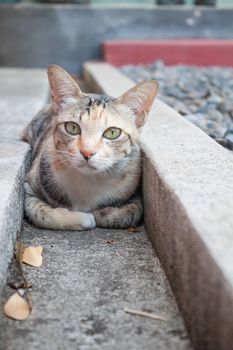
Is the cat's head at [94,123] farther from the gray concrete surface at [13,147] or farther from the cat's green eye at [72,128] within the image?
the gray concrete surface at [13,147]

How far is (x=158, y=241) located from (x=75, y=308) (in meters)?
0.54

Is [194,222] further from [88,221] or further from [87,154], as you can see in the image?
[88,221]

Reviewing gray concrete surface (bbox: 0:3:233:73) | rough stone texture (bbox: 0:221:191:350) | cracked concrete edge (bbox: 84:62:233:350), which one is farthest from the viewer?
gray concrete surface (bbox: 0:3:233:73)

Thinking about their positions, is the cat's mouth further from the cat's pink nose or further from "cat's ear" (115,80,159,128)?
"cat's ear" (115,80,159,128)

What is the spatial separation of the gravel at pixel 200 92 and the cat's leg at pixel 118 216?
90cm

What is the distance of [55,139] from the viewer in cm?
267

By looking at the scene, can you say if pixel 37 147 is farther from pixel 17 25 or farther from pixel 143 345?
pixel 17 25

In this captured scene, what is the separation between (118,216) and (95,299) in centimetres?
73

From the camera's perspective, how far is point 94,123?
2520 millimetres

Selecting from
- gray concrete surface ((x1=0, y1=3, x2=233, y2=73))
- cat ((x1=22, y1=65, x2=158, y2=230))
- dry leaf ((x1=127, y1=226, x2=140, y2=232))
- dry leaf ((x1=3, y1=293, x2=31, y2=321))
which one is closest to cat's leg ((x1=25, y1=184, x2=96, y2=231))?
cat ((x1=22, y1=65, x2=158, y2=230))

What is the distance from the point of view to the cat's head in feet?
8.10

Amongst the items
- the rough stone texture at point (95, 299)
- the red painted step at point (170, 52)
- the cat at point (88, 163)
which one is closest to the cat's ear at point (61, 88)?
the cat at point (88, 163)

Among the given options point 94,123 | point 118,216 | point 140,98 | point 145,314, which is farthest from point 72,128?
point 145,314

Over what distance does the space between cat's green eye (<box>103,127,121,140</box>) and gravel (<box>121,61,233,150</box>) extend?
1.02 meters
